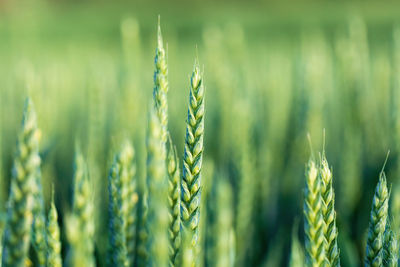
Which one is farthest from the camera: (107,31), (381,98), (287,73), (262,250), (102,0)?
(102,0)

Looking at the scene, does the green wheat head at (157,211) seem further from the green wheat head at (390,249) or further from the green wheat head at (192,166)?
the green wheat head at (390,249)

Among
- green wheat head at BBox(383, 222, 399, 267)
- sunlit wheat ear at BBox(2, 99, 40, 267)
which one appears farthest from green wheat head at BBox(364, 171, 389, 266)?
sunlit wheat ear at BBox(2, 99, 40, 267)

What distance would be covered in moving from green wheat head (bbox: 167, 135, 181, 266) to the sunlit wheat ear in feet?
0.32

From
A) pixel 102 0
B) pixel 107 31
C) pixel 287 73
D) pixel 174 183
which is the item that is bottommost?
pixel 174 183

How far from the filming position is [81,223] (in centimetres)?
26

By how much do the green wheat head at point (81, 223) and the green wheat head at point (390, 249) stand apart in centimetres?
20

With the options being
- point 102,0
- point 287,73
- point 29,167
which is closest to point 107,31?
point 102,0

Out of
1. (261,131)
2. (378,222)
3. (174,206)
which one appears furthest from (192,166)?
(261,131)

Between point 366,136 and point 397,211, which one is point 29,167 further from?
point 366,136

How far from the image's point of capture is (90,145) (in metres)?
0.62

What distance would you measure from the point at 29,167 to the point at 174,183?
0.10 metres

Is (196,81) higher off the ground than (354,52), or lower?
lower

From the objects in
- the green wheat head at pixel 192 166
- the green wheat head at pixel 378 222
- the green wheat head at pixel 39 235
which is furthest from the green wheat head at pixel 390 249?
the green wheat head at pixel 39 235

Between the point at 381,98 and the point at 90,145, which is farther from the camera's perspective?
the point at 381,98
